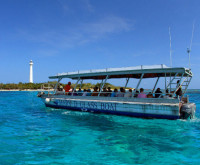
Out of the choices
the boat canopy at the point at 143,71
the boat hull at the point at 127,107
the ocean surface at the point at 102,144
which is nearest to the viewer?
the ocean surface at the point at 102,144

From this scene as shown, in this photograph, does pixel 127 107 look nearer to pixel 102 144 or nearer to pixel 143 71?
pixel 143 71

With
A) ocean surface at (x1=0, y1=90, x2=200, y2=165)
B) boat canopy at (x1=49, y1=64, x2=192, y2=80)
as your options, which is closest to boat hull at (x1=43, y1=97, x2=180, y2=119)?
ocean surface at (x1=0, y1=90, x2=200, y2=165)

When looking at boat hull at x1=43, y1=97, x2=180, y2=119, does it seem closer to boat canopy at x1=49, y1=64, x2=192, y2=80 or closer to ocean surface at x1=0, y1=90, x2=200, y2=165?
ocean surface at x1=0, y1=90, x2=200, y2=165

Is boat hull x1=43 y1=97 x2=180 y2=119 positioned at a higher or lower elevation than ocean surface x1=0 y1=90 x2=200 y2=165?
higher

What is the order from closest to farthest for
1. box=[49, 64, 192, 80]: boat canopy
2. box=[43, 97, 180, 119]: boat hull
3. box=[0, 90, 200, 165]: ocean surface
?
box=[0, 90, 200, 165]: ocean surface, box=[43, 97, 180, 119]: boat hull, box=[49, 64, 192, 80]: boat canopy

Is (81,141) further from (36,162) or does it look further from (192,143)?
(192,143)

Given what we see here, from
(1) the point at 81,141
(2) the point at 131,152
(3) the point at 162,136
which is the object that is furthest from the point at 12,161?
(3) the point at 162,136

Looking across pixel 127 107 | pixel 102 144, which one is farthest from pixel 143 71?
pixel 102 144

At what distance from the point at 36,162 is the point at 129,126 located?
614 centimetres

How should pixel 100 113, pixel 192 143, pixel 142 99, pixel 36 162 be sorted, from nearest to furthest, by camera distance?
pixel 36 162 → pixel 192 143 → pixel 142 99 → pixel 100 113

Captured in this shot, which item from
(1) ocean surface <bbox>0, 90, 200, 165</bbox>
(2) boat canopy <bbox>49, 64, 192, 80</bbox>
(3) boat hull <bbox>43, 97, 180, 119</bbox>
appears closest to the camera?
(1) ocean surface <bbox>0, 90, 200, 165</bbox>

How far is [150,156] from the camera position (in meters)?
6.33

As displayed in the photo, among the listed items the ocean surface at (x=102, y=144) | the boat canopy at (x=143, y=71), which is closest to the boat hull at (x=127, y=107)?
the ocean surface at (x=102, y=144)

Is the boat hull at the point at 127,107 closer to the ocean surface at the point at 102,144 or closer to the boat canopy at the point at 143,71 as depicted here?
the ocean surface at the point at 102,144
